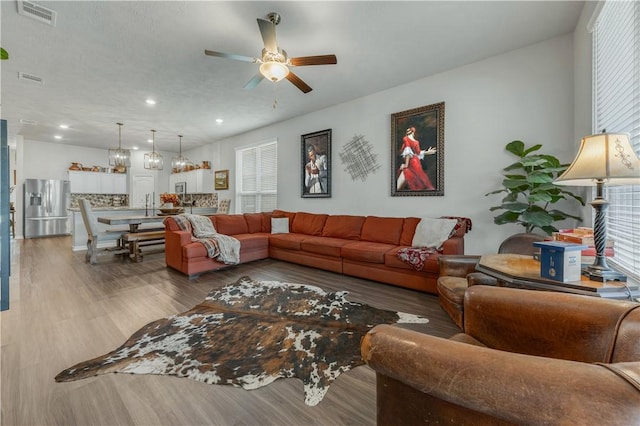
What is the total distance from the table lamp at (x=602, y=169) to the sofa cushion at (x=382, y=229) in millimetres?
2398

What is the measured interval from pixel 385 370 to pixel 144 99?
18.2 ft

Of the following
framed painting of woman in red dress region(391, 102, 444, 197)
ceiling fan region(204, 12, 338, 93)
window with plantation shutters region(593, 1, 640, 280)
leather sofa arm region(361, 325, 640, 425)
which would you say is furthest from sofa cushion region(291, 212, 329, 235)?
leather sofa arm region(361, 325, 640, 425)

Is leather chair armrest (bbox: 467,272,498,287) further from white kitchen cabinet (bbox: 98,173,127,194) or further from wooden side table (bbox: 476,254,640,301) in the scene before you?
white kitchen cabinet (bbox: 98,173,127,194)

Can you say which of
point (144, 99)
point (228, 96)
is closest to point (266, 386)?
point (228, 96)

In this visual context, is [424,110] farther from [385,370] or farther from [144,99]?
[144,99]

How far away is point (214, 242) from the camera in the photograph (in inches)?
153

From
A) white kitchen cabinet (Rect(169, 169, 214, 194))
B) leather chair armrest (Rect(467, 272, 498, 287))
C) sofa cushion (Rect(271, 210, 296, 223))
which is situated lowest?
leather chair armrest (Rect(467, 272, 498, 287))

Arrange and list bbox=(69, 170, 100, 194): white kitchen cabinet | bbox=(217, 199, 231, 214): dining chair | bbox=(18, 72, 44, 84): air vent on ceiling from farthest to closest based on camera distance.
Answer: bbox=(69, 170, 100, 194): white kitchen cabinet, bbox=(217, 199, 231, 214): dining chair, bbox=(18, 72, 44, 84): air vent on ceiling

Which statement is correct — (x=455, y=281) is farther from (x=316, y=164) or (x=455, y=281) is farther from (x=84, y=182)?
(x=84, y=182)

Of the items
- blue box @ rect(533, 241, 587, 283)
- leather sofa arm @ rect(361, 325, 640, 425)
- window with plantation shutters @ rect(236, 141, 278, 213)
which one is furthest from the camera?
window with plantation shutters @ rect(236, 141, 278, 213)

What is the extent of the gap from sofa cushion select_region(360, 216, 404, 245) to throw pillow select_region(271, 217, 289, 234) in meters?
1.64

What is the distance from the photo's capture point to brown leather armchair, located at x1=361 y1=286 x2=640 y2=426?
0.47m

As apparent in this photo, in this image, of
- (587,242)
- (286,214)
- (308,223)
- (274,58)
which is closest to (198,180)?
→ (286,214)

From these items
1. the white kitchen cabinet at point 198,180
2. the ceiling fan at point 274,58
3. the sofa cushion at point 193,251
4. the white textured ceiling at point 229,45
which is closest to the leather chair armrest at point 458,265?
the ceiling fan at point 274,58
